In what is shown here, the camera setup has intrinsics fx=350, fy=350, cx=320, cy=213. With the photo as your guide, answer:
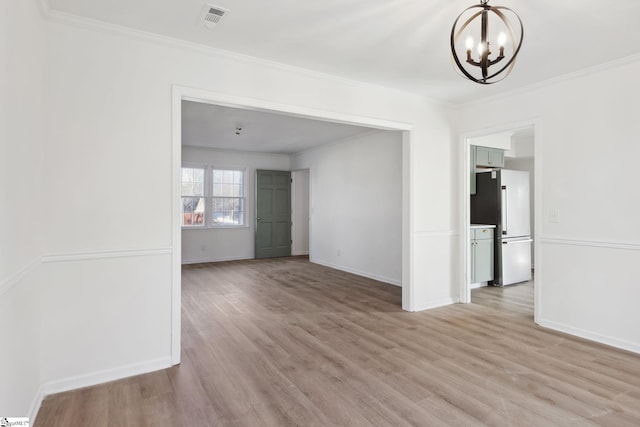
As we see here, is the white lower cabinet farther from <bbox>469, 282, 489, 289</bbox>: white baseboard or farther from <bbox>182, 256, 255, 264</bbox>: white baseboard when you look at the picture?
<bbox>182, 256, 255, 264</bbox>: white baseboard

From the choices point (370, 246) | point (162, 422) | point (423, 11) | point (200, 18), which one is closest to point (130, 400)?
point (162, 422)

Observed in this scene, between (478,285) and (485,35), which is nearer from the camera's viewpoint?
(485,35)

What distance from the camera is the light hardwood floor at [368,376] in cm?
215

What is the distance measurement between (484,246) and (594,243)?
2033 mm

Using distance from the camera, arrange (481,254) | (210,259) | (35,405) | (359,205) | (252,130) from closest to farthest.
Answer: (35,405) < (481,254) < (252,130) < (359,205) < (210,259)

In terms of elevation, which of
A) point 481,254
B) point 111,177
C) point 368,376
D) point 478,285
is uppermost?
point 111,177

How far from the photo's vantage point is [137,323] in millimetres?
2705

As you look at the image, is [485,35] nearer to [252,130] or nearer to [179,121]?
[179,121]

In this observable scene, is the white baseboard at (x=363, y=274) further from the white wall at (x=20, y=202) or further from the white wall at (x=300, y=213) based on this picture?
the white wall at (x=20, y=202)

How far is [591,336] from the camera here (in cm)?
338

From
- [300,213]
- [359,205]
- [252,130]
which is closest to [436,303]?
[359,205]

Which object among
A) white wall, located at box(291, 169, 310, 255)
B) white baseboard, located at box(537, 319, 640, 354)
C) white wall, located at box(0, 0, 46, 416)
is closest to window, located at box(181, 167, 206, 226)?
white wall, located at box(291, 169, 310, 255)

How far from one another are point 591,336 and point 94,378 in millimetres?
4341

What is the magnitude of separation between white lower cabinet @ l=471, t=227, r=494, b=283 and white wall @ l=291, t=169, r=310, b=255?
485 cm
